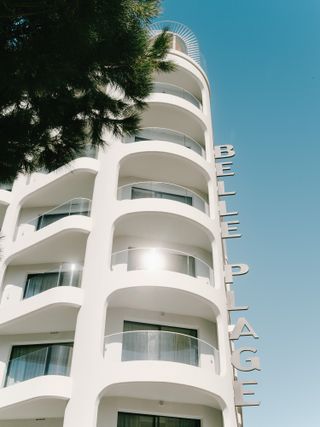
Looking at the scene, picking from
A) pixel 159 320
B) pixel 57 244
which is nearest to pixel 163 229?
pixel 159 320

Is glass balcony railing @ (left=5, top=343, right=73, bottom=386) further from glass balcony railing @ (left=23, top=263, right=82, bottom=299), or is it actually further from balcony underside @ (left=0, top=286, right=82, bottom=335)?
glass balcony railing @ (left=23, top=263, right=82, bottom=299)

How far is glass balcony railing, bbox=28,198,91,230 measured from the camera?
17.8 meters

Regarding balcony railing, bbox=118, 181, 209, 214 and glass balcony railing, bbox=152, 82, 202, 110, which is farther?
glass balcony railing, bbox=152, 82, 202, 110

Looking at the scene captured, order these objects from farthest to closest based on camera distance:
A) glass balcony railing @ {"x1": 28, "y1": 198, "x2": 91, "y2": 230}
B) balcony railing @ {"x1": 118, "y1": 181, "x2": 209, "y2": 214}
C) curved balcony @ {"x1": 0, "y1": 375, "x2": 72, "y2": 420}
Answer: balcony railing @ {"x1": 118, "y1": 181, "x2": 209, "y2": 214} → glass balcony railing @ {"x1": 28, "y1": 198, "x2": 91, "y2": 230} → curved balcony @ {"x1": 0, "y1": 375, "x2": 72, "y2": 420}

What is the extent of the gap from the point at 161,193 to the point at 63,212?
4346mm

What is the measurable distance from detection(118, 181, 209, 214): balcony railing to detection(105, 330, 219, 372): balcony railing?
619 cm

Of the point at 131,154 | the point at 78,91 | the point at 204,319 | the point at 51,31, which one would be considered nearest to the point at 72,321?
the point at 204,319

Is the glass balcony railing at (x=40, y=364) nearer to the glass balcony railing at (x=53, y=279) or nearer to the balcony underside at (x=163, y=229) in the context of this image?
the glass balcony railing at (x=53, y=279)

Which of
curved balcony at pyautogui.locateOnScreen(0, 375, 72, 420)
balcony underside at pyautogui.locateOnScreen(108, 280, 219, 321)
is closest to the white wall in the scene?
balcony underside at pyautogui.locateOnScreen(108, 280, 219, 321)

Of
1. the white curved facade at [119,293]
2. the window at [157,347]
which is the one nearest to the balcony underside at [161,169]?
the white curved facade at [119,293]

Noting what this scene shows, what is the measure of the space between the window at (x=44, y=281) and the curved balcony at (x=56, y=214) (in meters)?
2.15

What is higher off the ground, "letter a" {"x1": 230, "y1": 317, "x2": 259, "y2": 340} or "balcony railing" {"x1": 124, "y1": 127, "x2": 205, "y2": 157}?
"balcony railing" {"x1": 124, "y1": 127, "x2": 205, "y2": 157}

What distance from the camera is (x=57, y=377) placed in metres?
13.0

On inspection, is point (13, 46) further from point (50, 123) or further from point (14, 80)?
point (50, 123)
